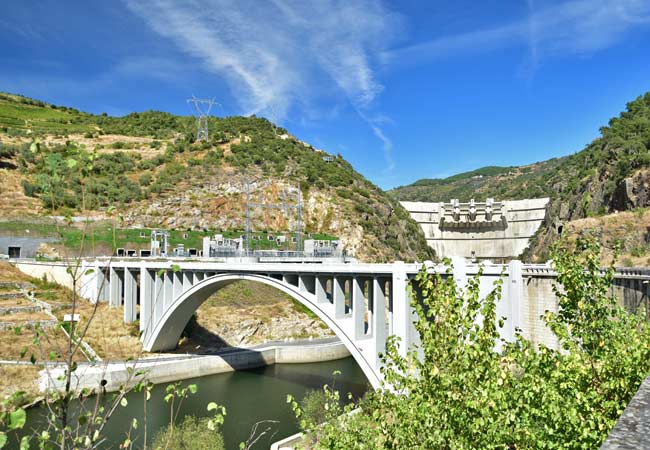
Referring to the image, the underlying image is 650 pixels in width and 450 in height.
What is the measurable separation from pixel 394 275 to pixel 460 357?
13.3 metres

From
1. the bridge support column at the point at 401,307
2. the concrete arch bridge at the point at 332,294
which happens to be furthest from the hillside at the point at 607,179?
the concrete arch bridge at the point at 332,294

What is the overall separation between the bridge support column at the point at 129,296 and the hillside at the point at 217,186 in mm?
20370

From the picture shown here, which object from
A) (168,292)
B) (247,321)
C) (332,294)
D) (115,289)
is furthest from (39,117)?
(332,294)

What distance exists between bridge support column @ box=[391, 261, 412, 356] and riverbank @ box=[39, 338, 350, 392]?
15900 millimetres

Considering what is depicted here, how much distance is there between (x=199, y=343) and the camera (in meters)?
38.2

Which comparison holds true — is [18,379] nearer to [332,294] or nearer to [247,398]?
[247,398]

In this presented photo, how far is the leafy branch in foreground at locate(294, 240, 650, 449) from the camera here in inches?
255

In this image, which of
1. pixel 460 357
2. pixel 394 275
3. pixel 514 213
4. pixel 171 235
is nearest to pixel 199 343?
pixel 171 235

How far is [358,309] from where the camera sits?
21656 mm

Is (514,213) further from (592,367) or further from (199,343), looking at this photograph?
(592,367)

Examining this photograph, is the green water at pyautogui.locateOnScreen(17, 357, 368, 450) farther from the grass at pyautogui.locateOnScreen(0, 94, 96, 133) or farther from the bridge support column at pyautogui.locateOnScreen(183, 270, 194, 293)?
the grass at pyautogui.locateOnScreen(0, 94, 96, 133)

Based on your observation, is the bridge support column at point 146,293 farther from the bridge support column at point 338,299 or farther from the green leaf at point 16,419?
the green leaf at point 16,419

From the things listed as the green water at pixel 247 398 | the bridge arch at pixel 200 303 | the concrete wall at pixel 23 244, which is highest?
the concrete wall at pixel 23 244

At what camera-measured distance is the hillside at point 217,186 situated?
62469mm
